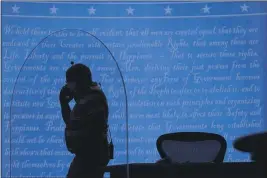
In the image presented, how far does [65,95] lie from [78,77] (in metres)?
0.20

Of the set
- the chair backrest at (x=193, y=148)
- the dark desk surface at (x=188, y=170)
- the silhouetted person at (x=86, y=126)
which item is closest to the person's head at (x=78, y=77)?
the silhouetted person at (x=86, y=126)

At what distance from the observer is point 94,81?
3012 millimetres

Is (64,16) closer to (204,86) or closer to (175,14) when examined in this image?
(175,14)

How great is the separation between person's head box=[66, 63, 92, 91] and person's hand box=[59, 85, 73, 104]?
0.12 feet

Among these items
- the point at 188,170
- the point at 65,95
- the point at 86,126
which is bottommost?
the point at 188,170

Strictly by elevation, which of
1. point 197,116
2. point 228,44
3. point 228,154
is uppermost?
point 228,44

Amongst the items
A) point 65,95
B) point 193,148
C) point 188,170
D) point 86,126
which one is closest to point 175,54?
point 193,148

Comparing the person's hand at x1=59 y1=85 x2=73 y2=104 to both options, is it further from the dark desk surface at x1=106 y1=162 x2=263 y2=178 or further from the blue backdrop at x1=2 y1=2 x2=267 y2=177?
the blue backdrop at x1=2 y1=2 x2=267 y2=177

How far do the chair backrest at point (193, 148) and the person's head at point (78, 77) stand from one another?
64 centimetres

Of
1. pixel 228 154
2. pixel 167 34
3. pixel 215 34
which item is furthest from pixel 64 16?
pixel 228 154

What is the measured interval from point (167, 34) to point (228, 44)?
0.56m

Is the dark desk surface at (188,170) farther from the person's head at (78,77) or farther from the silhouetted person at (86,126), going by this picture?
the person's head at (78,77)

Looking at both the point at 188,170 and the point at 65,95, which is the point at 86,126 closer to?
the point at 65,95

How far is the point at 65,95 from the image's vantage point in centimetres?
301
